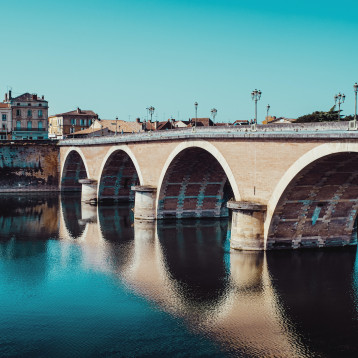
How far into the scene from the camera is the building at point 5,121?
227ft

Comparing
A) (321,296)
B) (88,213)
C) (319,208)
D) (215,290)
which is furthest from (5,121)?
(321,296)

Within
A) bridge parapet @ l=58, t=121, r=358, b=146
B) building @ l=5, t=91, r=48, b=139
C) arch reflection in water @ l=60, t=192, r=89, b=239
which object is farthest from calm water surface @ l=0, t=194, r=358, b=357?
building @ l=5, t=91, r=48, b=139

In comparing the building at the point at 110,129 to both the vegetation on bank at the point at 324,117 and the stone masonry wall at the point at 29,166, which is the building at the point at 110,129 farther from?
the vegetation on bank at the point at 324,117

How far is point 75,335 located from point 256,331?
570 centimetres

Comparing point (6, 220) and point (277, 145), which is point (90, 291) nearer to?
point (277, 145)

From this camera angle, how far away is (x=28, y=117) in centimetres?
7006

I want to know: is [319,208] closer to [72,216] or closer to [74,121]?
[72,216]

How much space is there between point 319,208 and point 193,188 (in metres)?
12.4

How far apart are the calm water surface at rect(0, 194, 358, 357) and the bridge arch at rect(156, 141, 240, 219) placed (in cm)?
467

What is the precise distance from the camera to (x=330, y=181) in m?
22.0

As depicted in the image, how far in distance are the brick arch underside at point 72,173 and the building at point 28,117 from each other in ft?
44.1

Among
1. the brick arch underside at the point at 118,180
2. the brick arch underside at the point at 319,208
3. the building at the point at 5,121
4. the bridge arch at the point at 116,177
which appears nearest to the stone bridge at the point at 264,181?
the brick arch underside at the point at 319,208

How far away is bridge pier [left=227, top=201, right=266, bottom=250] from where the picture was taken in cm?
2315

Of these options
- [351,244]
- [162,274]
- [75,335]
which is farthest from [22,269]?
[351,244]
